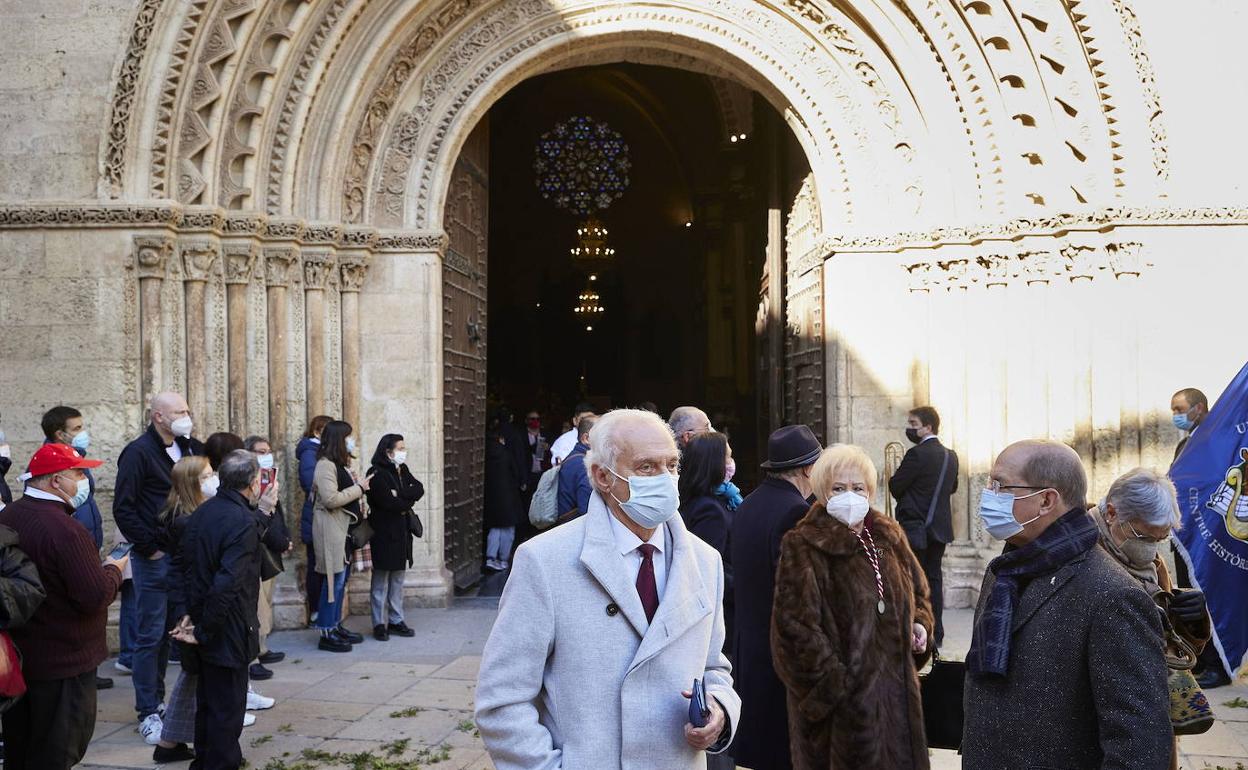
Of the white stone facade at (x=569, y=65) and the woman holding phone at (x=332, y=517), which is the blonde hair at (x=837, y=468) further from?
the white stone facade at (x=569, y=65)

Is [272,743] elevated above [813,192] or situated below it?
below

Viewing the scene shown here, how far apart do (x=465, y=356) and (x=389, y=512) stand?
2647 mm

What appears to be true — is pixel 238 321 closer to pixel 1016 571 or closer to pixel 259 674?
pixel 259 674

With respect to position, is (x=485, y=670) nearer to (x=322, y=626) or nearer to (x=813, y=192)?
(x=322, y=626)

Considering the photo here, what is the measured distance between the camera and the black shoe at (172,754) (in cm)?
528

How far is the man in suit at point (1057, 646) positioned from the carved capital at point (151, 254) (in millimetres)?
6870

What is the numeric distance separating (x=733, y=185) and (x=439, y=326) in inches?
348

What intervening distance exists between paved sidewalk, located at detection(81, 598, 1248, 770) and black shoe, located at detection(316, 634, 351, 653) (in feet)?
0.28

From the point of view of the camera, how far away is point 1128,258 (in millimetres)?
8383

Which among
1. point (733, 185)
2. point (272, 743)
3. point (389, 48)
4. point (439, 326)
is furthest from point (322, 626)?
point (733, 185)

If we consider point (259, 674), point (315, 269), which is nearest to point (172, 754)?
point (259, 674)

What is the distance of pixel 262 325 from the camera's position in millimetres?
8766

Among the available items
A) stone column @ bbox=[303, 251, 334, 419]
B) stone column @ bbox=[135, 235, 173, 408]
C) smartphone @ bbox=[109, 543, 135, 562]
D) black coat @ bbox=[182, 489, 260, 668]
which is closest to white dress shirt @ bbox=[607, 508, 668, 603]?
black coat @ bbox=[182, 489, 260, 668]

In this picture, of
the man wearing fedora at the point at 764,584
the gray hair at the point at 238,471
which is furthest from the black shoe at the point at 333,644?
the man wearing fedora at the point at 764,584
